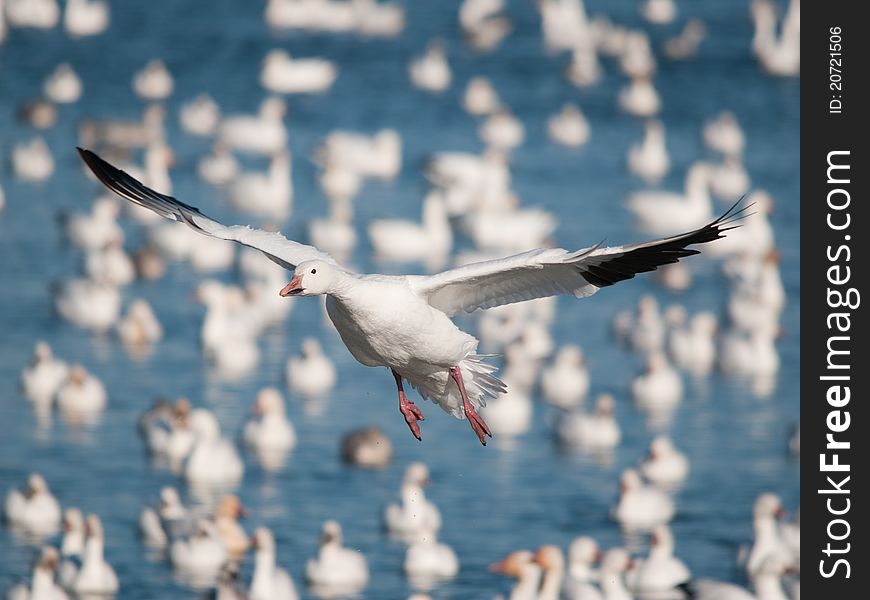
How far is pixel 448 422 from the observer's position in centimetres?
2203

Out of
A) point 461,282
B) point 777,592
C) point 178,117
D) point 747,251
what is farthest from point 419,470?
point 178,117

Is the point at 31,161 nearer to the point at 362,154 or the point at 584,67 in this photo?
the point at 362,154

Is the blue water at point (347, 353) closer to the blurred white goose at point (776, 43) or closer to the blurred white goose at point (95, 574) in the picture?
the blurred white goose at point (95, 574)

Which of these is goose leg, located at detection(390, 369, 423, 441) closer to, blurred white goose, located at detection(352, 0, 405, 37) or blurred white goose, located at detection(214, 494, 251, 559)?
blurred white goose, located at detection(214, 494, 251, 559)

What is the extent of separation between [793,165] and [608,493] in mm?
17094

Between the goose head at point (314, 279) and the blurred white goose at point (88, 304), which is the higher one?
the blurred white goose at point (88, 304)

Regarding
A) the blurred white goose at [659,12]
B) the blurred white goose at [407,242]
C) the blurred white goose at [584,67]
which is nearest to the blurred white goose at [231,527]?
the blurred white goose at [407,242]

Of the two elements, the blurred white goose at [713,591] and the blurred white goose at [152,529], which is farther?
the blurred white goose at [152,529]

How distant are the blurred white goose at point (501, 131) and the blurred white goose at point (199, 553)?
66.0ft

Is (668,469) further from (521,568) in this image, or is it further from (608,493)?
(521,568)

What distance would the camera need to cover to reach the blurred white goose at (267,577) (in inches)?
654

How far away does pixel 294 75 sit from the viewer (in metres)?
39.3

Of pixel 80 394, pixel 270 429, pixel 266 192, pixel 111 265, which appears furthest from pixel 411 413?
pixel 266 192

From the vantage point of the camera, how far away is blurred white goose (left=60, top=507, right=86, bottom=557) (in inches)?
694
